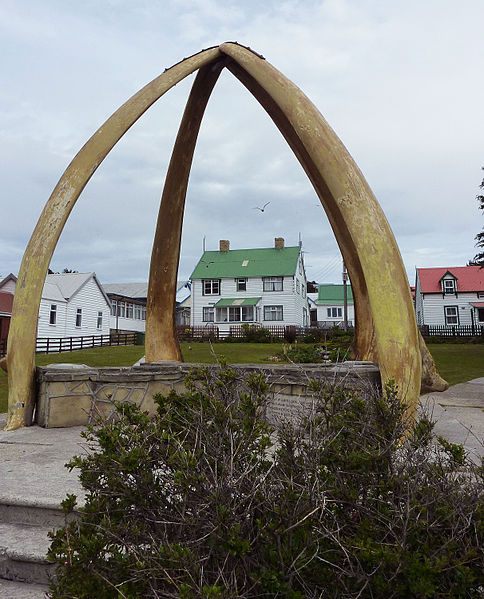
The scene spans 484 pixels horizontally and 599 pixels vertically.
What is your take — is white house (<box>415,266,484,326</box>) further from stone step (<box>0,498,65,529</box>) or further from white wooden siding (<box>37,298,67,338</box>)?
stone step (<box>0,498,65,529</box>)

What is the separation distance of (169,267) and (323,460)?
7.13 m

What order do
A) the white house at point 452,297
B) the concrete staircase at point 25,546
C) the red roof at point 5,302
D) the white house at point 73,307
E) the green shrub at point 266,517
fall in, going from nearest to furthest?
the green shrub at point 266,517, the concrete staircase at point 25,546, the red roof at point 5,302, the white house at point 73,307, the white house at point 452,297

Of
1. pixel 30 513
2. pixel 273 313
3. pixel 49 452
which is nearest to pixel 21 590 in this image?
pixel 30 513

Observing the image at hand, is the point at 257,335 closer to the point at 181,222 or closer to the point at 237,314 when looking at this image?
the point at 237,314

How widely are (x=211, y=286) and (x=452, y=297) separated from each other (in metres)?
→ 19.5

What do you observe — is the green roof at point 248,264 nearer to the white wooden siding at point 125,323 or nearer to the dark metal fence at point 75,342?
the white wooden siding at point 125,323

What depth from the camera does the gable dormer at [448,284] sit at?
3919cm

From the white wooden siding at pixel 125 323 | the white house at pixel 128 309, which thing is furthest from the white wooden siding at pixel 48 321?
the white wooden siding at pixel 125 323

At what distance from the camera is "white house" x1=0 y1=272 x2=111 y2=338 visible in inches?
1156

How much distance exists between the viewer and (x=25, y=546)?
312cm

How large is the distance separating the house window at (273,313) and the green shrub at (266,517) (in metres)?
35.5

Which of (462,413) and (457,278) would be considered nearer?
(462,413)

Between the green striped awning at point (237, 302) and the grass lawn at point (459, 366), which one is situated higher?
the green striped awning at point (237, 302)

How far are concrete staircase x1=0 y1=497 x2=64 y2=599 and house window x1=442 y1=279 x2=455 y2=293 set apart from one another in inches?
1579
